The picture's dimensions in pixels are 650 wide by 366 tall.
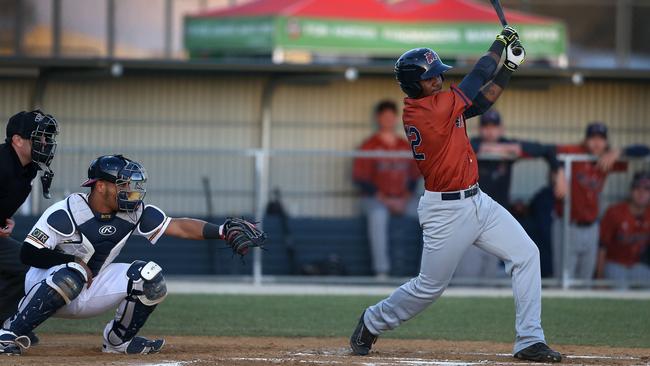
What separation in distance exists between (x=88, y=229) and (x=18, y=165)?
0.94 metres

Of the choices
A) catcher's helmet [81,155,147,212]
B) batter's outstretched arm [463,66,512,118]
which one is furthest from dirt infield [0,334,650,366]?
batter's outstretched arm [463,66,512,118]

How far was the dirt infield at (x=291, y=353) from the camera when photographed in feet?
23.4

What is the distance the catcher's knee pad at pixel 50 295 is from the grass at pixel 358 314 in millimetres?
→ 1920

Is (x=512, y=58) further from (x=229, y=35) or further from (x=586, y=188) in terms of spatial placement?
(x=229, y=35)

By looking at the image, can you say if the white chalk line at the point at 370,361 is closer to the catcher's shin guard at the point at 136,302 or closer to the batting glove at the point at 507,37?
the catcher's shin guard at the point at 136,302

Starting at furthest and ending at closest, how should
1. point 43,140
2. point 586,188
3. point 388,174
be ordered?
point 388,174
point 586,188
point 43,140

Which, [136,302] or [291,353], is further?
[291,353]

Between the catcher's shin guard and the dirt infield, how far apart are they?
0.47 feet

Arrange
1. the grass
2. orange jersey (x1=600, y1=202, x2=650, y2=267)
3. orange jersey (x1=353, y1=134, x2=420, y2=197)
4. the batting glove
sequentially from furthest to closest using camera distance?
orange jersey (x1=353, y1=134, x2=420, y2=197) → orange jersey (x1=600, y1=202, x2=650, y2=267) → the grass → the batting glove

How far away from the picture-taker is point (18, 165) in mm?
8039

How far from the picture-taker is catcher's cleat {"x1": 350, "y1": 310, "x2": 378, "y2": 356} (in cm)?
761

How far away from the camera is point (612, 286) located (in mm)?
13078

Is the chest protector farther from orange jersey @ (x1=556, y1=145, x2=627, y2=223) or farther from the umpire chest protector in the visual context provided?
orange jersey @ (x1=556, y1=145, x2=627, y2=223)

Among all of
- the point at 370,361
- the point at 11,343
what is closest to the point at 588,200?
the point at 370,361
